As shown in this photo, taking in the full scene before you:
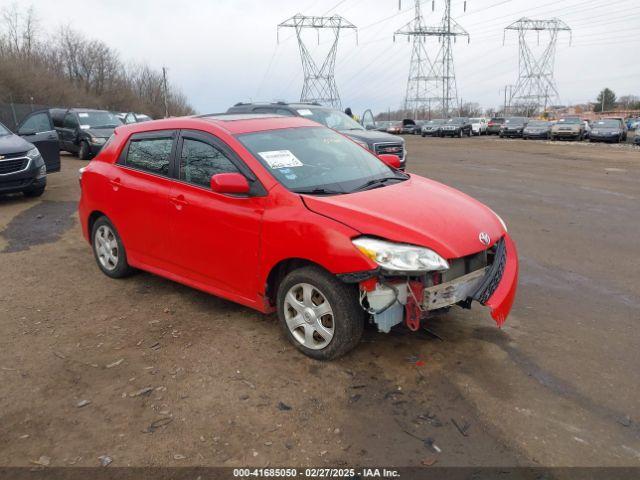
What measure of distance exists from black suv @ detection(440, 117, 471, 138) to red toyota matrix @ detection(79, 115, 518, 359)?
125 ft

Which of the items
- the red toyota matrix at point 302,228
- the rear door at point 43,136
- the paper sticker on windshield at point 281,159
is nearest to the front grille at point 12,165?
the rear door at point 43,136

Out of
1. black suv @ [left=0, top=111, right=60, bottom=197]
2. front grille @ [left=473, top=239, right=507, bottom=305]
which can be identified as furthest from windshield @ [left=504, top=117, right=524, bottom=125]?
front grille @ [left=473, top=239, right=507, bottom=305]

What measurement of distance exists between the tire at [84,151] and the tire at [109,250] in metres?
13.6

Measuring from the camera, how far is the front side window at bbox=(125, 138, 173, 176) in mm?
4684

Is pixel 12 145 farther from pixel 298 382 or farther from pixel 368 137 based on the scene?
pixel 298 382

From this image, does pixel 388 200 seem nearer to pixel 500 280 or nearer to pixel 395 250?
pixel 395 250

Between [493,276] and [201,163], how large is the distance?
2.55 meters

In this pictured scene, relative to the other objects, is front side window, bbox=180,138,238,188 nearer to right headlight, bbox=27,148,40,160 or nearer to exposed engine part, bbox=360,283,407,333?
exposed engine part, bbox=360,283,407,333

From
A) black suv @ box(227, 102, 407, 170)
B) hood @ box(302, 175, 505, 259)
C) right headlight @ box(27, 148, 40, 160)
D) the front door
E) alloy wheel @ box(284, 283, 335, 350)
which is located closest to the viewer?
hood @ box(302, 175, 505, 259)

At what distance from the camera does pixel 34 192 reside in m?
10.6

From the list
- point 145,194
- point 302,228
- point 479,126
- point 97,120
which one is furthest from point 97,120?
point 479,126

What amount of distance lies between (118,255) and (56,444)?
270 cm

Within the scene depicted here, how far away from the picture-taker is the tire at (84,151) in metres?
17.8

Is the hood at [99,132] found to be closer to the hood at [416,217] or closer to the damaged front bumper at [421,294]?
the hood at [416,217]
